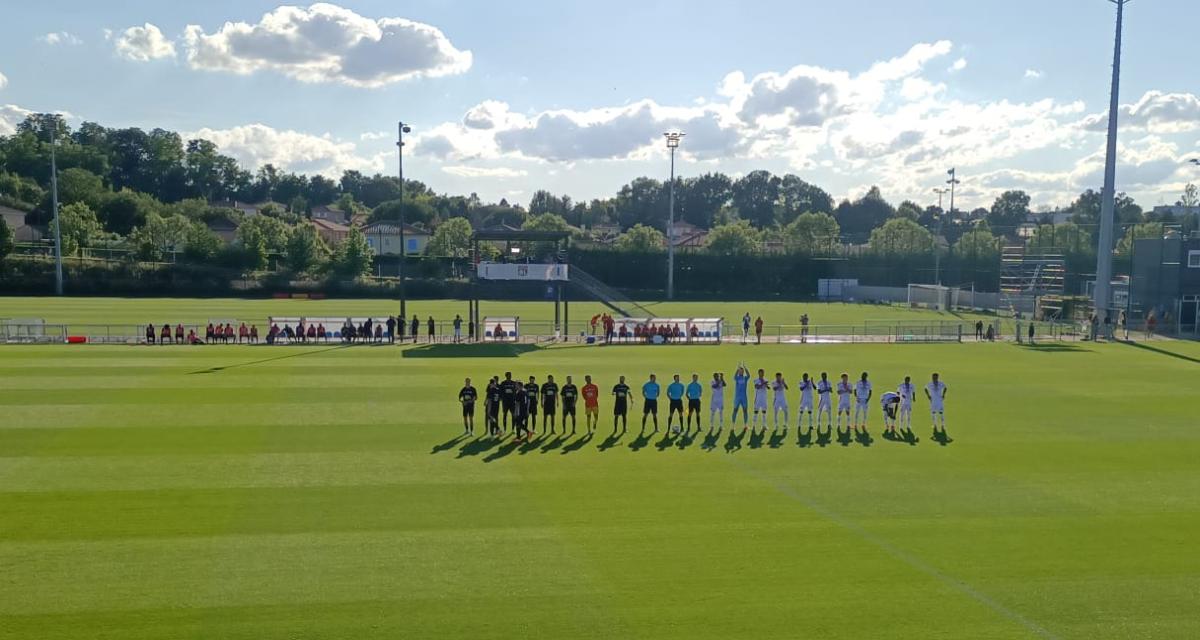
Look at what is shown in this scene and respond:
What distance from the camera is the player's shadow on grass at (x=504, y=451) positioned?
17.2 m

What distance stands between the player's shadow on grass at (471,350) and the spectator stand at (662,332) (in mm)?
5347

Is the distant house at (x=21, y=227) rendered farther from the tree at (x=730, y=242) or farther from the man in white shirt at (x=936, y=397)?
the man in white shirt at (x=936, y=397)

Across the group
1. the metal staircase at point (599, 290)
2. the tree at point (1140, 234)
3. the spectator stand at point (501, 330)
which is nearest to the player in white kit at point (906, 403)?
the spectator stand at point (501, 330)

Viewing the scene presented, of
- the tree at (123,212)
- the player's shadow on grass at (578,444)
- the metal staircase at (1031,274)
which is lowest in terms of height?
the player's shadow on grass at (578,444)

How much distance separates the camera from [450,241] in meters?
93.0

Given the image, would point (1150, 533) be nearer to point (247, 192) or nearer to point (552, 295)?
point (552, 295)

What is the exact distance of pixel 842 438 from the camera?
19547 millimetres

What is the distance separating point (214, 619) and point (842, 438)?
1379cm

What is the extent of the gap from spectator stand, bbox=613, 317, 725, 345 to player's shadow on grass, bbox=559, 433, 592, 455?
2203cm

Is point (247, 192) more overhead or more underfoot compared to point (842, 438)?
more overhead

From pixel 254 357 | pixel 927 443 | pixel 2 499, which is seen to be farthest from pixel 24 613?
pixel 254 357

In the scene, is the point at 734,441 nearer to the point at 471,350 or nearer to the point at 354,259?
the point at 471,350

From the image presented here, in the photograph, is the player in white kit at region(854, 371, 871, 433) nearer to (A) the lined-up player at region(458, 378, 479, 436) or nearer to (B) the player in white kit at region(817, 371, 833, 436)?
(B) the player in white kit at region(817, 371, 833, 436)

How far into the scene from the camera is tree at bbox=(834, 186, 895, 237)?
17588cm
